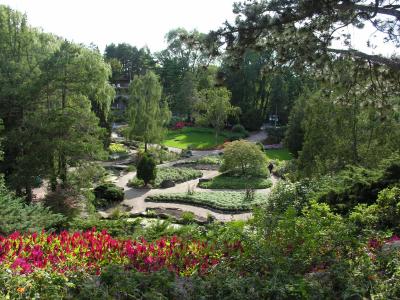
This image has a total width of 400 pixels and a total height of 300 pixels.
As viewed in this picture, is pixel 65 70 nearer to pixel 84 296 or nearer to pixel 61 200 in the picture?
pixel 61 200

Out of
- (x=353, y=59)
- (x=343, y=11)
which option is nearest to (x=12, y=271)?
(x=343, y=11)

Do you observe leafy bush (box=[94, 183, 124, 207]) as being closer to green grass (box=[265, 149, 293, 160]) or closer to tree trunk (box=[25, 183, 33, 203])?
tree trunk (box=[25, 183, 33, 203])

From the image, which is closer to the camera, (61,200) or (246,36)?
(246,36)

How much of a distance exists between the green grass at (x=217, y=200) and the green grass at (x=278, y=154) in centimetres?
1633

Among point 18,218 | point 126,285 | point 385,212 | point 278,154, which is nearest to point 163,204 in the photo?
point 18,218

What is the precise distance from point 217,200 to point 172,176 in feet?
21.7

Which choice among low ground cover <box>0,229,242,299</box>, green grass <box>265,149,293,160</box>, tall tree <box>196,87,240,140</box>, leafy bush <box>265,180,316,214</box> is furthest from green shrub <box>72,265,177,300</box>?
tall tree <box>196,87,240,140</box>

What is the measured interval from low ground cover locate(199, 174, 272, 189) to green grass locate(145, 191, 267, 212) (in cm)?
218

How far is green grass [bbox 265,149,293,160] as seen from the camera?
3925 centimetres

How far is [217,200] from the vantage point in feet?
71.2

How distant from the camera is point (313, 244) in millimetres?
5945

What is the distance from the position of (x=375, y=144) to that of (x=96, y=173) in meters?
12.0

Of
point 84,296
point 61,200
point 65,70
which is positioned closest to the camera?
point 84,296

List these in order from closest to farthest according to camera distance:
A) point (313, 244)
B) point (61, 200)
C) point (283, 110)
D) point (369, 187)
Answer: point (313, 244) < point (369, 187) < point (61, 200) < point (283, 110)
